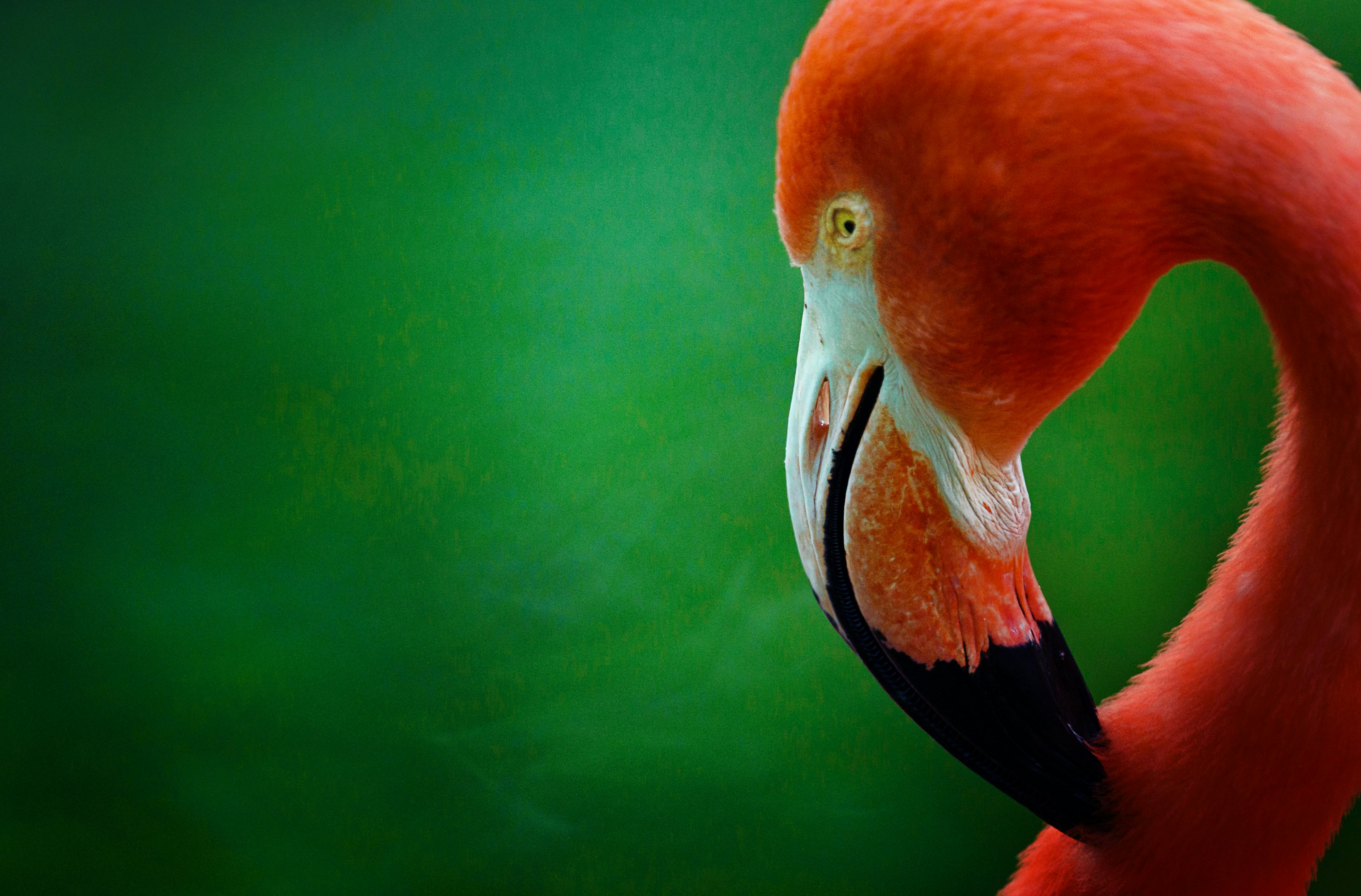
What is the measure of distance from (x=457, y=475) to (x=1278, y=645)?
102 centimetres

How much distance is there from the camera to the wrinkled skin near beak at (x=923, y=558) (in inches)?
25.7

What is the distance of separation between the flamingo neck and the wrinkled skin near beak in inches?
2.4

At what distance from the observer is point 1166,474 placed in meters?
1.28

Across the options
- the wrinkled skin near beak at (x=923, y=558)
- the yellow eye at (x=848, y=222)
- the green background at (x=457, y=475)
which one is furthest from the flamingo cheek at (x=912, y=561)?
the green background at (x=457, y=475)

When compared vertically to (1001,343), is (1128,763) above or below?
below

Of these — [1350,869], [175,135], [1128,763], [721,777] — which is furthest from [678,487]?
[1350,869]

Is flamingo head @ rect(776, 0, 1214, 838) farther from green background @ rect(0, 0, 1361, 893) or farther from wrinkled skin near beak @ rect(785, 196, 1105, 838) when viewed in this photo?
green background @ rect(0, 0, 1361, 893)

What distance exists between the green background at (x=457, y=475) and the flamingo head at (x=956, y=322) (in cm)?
63

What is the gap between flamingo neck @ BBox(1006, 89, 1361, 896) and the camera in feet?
1.73

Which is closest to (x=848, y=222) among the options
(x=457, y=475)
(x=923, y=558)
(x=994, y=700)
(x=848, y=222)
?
(x=848, y=222)

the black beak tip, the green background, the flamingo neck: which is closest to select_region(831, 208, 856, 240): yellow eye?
the black beak tip

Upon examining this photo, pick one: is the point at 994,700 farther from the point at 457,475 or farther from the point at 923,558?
the point at 457,475

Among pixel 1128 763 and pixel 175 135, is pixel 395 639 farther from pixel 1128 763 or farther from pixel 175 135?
pixel 1128 763

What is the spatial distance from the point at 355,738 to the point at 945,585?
105 centimetres
